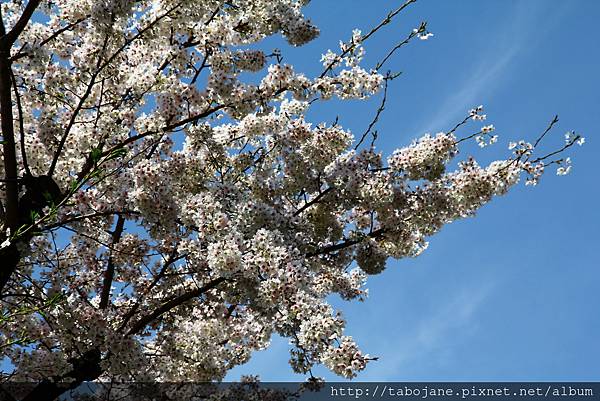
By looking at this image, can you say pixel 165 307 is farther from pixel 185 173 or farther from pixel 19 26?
pixel 19 26

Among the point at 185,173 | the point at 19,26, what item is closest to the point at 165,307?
the point at 185,173

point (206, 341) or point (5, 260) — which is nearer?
point (5, 260)

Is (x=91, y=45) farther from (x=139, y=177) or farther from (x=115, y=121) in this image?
(x=139, y=177)

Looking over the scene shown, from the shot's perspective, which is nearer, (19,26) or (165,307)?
(19,26)

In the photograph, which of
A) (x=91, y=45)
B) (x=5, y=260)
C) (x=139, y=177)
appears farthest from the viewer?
(x=91, y=45)

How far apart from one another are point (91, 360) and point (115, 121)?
13.3 ft

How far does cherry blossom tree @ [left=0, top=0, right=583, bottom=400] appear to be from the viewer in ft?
32.1

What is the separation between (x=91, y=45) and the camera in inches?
422

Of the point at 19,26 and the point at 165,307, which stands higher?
the point at 19,26

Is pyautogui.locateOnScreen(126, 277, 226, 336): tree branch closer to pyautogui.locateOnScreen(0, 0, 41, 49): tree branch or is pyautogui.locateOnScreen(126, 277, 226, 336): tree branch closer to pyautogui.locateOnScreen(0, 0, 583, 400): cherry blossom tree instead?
pyautogui.locateOnScreen(0, 0, 583, 400): cherry blossom tree

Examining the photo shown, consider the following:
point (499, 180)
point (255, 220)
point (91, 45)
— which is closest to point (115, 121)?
point (91, 45)

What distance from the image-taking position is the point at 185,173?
11.2 metres

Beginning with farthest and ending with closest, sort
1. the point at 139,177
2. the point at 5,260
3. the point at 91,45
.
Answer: the point at 91,45, the point at 139,177, the point at 5,260

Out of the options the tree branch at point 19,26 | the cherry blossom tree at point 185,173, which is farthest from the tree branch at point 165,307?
the tree branch at point 19,26
